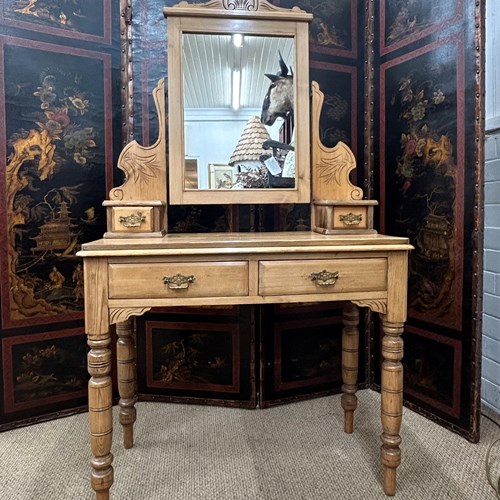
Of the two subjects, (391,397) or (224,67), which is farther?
(224,67)

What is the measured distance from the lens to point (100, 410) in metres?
1.43

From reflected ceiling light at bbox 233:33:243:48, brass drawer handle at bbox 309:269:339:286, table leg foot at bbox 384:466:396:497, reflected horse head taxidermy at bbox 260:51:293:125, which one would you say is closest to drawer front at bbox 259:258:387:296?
brass drawer handle at bbox 309:269:339:286

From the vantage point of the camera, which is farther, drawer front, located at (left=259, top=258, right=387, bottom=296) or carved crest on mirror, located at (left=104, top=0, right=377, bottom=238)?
carved crest on mirror, located at (left=104, top=0, right=377, bottom=238)

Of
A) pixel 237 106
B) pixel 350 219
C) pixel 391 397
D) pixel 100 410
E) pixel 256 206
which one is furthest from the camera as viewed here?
pixel 256 206

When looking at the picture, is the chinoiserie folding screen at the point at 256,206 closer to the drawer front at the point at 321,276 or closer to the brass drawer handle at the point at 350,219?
the brass drawer handle at the point at 350,219

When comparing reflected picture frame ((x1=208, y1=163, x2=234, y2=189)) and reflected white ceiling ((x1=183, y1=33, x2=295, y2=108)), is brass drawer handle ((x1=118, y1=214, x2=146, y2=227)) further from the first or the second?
Result: reflected white ceiling ((x1=183, y1=33, x2=295, y2=108))

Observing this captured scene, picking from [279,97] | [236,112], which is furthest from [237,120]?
[279,97]

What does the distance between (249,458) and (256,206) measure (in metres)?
1.11

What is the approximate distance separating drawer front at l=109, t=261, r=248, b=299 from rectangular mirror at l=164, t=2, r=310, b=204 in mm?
518

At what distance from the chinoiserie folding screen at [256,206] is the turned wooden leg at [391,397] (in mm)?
567

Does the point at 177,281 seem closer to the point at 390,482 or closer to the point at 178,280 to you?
the point at 178,280

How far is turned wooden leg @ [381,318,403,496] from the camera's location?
155 cm

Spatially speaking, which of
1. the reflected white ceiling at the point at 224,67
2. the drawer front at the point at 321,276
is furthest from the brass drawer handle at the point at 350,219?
the reflected white ceiling at the point at 224,67

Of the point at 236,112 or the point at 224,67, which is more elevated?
the point at 224,67
